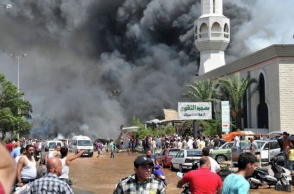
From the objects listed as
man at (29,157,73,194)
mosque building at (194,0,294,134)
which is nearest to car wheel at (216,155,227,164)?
mosque building at (194,0,294,134)

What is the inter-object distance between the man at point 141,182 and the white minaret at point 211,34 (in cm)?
6576

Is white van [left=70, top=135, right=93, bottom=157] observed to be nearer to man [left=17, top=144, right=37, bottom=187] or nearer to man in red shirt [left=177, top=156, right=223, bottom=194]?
man [left=17, top=144, right=37, bottom=187]

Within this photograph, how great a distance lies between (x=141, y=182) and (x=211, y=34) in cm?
6622

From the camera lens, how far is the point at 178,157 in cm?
2459

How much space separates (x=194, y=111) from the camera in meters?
37.5

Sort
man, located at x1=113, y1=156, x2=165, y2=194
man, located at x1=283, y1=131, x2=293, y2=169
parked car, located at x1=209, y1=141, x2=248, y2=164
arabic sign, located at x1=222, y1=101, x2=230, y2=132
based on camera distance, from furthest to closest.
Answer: arabic sign, located at x1=222, y1=101, x2=230, y2=132
parked car, located at x1=209, y1=141, x2=248, y2=164
man, located at x1=283, y1=131, x2=293, y2=169
man, located at x1=113, y1=156, x2=165, y2=194

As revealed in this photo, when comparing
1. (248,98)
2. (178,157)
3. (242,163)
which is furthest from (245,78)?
(242,163)

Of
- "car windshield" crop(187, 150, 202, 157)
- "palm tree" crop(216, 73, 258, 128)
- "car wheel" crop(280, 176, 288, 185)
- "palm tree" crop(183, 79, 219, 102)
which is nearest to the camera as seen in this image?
"car wheel" crop(280, 176, 288, 185)

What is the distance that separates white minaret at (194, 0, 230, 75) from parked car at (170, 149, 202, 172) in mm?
45881

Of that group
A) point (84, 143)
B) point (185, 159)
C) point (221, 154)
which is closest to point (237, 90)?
point (84, 143)

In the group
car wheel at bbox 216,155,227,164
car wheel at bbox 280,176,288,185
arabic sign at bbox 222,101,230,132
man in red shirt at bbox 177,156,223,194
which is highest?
arabic sign at bbox 222,101,230,132

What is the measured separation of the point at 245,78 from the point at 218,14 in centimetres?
2634

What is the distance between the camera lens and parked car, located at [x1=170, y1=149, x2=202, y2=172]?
75.6 feet

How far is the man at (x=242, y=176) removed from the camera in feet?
16.7
